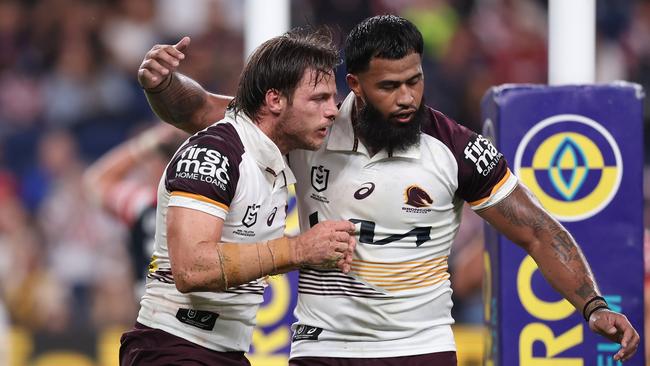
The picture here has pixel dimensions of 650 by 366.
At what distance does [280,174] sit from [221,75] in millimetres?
6764

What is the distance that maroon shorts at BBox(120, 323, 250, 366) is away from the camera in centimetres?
418

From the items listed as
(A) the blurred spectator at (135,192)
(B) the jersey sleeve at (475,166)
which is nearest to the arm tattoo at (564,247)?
(B) the jersey sleeve at (475,166)

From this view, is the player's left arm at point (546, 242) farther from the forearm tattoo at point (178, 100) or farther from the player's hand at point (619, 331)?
the forearm tattoo at point (178, 100)

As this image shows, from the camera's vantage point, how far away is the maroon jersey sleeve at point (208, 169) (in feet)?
12.9

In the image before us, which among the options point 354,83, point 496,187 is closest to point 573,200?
point 496,187

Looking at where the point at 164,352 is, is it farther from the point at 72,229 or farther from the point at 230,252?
the point at 72,229

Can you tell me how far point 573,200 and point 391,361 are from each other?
118 centimetres

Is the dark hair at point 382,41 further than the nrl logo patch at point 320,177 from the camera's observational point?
No

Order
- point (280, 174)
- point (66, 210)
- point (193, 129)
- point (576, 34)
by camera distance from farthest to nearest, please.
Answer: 1. point (66, 210)
2. point (576, 34)
3. point (193, 129)
4. point (280, 174)

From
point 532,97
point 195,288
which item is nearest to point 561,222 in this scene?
point 532,97

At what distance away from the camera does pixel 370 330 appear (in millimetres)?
4430

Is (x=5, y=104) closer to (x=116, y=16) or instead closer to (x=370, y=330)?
(x=116, y=16)

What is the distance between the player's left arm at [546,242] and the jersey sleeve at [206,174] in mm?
1024

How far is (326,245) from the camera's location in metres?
3.91
